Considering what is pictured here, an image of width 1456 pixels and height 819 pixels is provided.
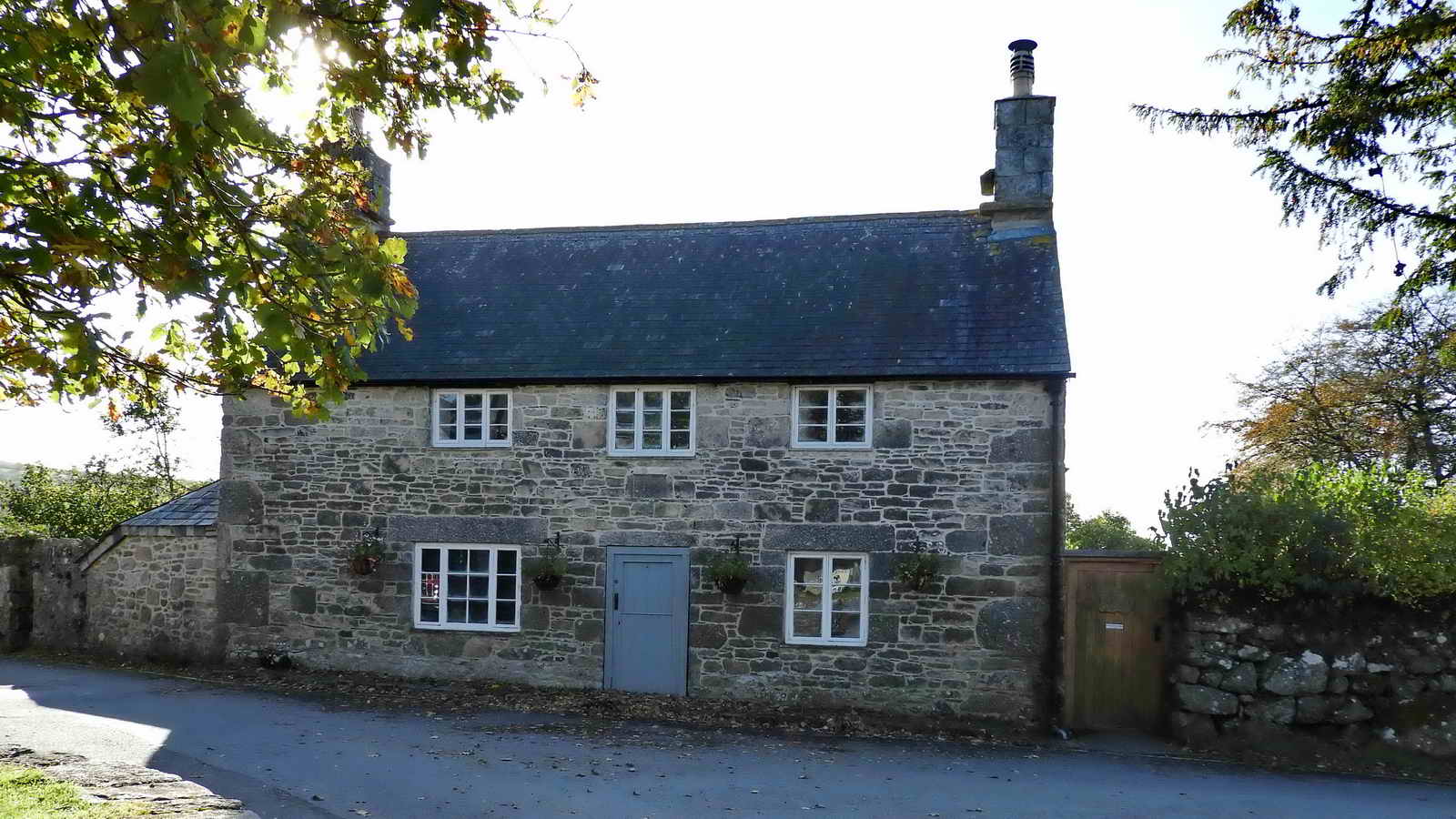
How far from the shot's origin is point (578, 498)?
13.4 metres

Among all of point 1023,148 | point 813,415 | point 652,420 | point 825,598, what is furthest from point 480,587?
point 1023,148

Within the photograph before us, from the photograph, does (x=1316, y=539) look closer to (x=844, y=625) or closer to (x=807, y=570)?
(x=844, y=625)

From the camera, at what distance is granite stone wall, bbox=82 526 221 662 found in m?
14.8

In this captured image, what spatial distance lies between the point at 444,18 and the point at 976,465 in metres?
8.35

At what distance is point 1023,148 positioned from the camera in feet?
46.8

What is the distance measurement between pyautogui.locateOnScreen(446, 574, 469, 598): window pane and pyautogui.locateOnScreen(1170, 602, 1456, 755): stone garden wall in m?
9.21

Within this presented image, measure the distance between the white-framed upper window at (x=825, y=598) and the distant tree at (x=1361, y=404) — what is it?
14321mm

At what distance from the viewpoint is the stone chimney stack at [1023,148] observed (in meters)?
14.1

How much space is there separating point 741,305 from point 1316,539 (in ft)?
25.4

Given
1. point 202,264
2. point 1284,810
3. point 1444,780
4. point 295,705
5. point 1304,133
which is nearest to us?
point 202,264

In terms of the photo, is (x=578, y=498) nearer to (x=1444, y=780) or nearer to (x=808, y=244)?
(x=808, y=244)

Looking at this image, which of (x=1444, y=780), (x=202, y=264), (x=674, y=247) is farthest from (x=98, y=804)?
(x=1444, y=780)

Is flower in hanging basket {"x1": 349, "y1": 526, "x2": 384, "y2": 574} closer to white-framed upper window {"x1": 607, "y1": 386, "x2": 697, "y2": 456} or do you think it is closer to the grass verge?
white-framed upper window {"x1": 607, "y1": 386, "x2": 697, "y2": 456}

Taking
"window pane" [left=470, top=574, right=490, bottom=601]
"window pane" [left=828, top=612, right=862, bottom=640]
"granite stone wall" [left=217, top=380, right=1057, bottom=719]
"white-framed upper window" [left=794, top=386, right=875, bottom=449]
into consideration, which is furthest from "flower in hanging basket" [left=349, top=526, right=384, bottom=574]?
"window pane" [left=828, top=612, right=862, bottom=640]
